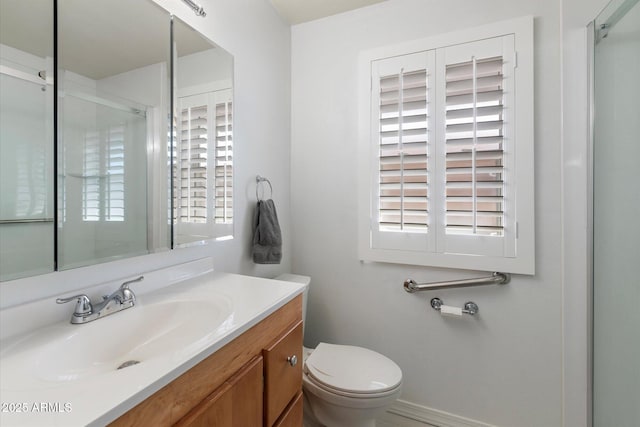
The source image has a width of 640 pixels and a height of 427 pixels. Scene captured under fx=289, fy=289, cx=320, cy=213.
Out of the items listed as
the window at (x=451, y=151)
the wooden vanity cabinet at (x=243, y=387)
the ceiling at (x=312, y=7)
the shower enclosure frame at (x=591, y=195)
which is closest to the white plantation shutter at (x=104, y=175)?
the wooden vanity cabinet at (x=243, y=387)

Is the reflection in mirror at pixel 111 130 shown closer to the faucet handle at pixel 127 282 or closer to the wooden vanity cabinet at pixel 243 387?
Answer: the faucet handle at pixel 127 282

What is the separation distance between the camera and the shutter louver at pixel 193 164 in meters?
1.15

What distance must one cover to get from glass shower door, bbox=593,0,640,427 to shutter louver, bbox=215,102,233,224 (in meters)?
1.56

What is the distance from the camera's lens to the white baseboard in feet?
5.08

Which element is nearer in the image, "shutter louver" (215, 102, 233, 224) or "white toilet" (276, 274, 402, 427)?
"white toilet" (276, 274, 402, 427)

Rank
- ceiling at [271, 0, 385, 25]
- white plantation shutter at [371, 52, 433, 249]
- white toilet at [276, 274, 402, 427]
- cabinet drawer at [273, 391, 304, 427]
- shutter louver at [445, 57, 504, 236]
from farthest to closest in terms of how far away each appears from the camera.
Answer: ceiling at [271, 0, 385, 25], white plantation shutter at [371, 52, 433, 249], shutter louver at [445, 57, 504, 236], white toilet at [276, 274, 402, 427], cabinet drawer at [273, 391, 304, 427]

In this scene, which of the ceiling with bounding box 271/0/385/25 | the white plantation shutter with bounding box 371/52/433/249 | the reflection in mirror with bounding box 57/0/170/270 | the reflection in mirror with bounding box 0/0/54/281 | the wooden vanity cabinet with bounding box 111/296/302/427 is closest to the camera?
the wooden vanity cabinet with bounding box 111/296/302/427

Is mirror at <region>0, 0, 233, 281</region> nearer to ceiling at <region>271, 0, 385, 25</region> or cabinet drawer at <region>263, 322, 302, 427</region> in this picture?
cabinet drawer at <region>263, 322, 302, 427</region>

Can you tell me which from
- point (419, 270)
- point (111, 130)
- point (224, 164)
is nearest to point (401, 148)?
point (419, 270)

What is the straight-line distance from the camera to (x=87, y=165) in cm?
84

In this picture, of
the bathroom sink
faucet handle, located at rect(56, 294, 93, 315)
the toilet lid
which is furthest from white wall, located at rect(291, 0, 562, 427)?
faucet handle, located at rect(56, 294, 93, 315)

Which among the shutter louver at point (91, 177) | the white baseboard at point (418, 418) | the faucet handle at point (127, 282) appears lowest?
the white baseboard at point (418, 418)

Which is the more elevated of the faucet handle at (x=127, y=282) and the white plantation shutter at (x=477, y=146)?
the white plantation shutter at (x=477, y=146)

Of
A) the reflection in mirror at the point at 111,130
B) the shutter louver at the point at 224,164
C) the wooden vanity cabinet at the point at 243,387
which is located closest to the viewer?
the wooden vanity cabinet at the point at 243,387
